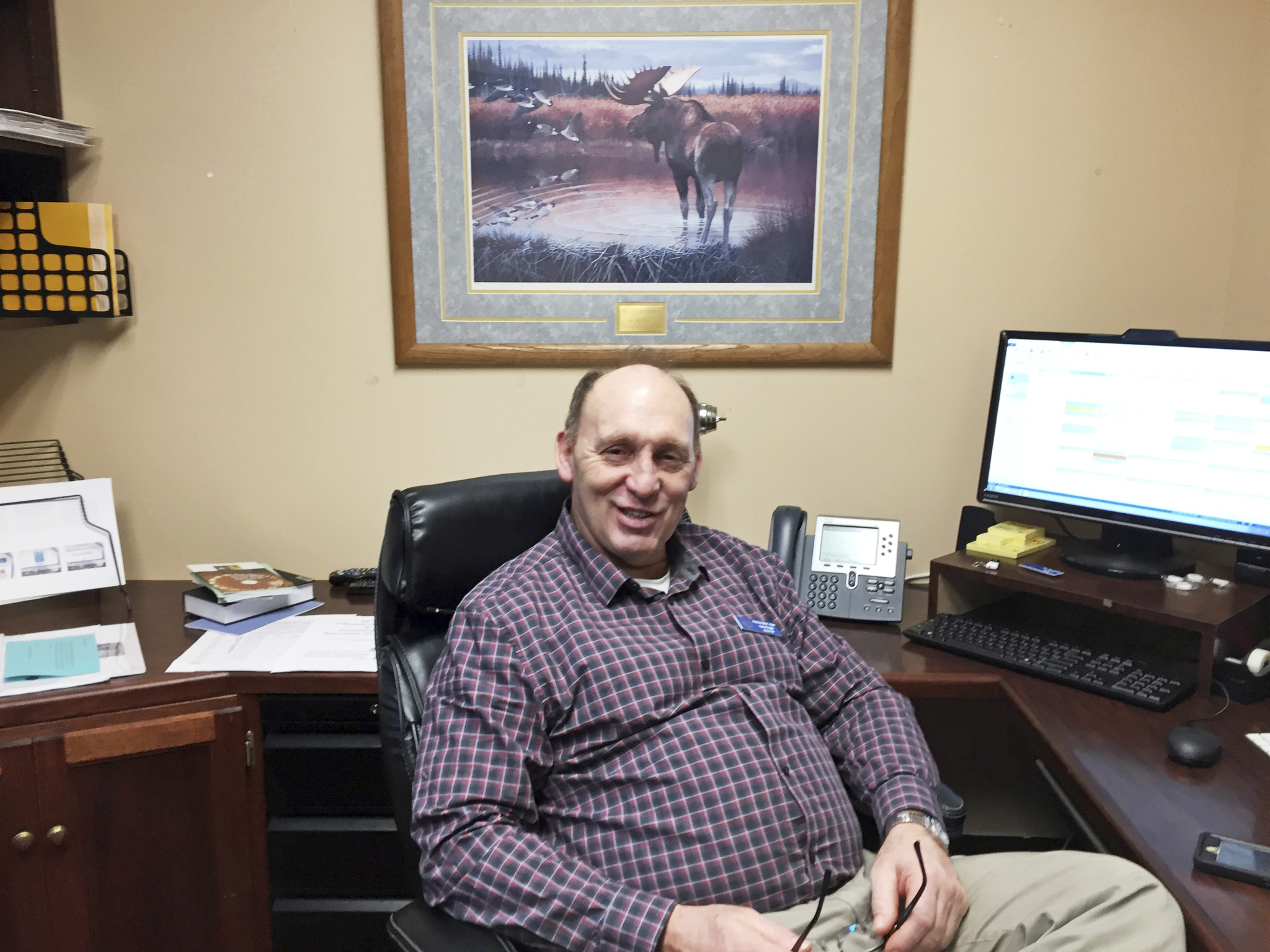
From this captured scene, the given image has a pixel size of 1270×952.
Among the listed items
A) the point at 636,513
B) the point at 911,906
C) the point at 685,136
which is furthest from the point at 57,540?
the point at 911,906

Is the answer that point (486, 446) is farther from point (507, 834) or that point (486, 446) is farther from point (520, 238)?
point (507, 834)

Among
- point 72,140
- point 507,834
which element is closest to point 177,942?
point 507,834

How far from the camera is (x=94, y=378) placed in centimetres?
208

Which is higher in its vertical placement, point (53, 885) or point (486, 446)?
point (486, 446)

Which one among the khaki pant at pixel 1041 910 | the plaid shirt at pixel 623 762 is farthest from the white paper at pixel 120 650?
the khaki pant at pixel 1041 910

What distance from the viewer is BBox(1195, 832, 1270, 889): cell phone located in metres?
1.02

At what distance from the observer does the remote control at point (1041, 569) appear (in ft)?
5.66

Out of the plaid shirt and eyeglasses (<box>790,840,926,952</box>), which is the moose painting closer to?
the plaid shirt

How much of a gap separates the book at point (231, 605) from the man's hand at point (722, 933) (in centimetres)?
114

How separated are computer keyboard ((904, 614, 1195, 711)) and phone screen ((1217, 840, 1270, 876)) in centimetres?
39

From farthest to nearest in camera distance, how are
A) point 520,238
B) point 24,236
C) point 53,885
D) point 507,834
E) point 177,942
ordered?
point 520,238
point 24,236
point 177,942
point 53,885
point 507,834

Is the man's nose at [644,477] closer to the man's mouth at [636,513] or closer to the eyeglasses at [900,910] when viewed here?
the man's mouth at [636,513]

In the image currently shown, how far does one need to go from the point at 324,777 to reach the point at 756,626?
2.92 ft

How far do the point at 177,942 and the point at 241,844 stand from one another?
190mm
